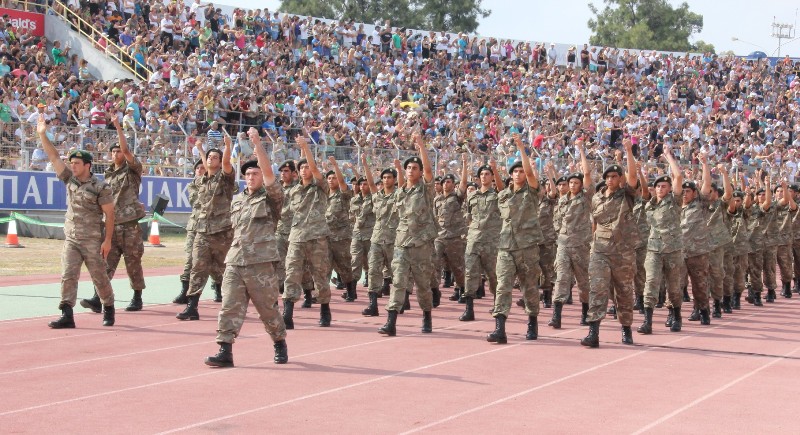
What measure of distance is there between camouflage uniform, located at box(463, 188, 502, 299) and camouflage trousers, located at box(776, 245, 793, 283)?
6.95m

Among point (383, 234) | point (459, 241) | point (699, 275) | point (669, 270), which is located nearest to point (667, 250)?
point (669, 270)

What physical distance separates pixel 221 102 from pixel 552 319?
15.6m

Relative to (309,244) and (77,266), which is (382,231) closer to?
(309,244)

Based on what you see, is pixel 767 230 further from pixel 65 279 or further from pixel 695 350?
pixel 65 279

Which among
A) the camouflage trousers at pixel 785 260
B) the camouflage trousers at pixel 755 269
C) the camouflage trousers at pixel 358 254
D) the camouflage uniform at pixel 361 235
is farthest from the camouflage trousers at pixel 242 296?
the camouflage trousers at pixel 785 260

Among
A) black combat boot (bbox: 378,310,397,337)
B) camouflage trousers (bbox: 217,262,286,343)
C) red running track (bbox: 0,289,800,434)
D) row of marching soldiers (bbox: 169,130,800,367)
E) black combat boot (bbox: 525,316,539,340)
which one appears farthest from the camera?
black combat boot (bbox: 525,316,539,340)

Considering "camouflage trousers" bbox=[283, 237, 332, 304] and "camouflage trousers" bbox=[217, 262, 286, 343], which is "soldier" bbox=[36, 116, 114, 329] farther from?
"camouflage trousers" bbox=[217, 262, 286, 343]

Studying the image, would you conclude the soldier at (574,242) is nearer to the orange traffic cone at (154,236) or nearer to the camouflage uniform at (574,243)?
the camouflage uniform at (574,243)

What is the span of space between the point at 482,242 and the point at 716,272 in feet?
11.4

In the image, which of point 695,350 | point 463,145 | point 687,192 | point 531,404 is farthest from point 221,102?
point 531,404

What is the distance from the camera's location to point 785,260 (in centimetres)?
1853

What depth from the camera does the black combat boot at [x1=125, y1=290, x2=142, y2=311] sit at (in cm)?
1312

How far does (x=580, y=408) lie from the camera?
784 centimetres

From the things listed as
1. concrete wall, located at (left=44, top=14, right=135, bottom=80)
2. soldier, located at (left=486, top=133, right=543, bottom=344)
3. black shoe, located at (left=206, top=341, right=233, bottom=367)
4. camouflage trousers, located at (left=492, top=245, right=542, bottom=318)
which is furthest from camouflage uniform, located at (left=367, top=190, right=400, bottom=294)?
concrete wall, located at (left=44, top=14, right=135, bottom=80)
